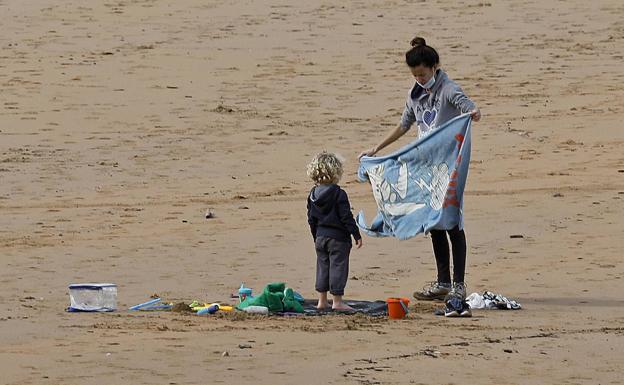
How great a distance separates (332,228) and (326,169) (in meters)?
0.33

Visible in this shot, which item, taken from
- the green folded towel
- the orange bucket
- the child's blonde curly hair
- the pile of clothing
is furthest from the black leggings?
the green folded towel

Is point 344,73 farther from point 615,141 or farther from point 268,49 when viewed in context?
point 615,141

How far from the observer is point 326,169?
28.2 ft

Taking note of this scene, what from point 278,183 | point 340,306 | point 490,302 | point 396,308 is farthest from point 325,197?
point 278,183

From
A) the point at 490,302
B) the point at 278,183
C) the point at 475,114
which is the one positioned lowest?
the point at 490,302

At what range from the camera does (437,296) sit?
29.9 ft

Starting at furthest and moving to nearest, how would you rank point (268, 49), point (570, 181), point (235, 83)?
point (268, 49) → point (235, 83) → point (570, 181)

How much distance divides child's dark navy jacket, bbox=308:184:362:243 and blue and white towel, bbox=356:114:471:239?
57cm

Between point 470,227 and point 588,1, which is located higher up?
point 588,1

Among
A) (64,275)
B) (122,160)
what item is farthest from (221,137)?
(64,275)

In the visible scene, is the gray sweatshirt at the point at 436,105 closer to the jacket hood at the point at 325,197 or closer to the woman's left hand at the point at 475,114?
the woman's left hand at the point at 475,114

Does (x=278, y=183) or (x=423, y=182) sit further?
(x=278, y=183)

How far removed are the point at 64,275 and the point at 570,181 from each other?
17.2 ft

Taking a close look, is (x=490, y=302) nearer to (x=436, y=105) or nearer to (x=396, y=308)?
(x=396, y=308)
